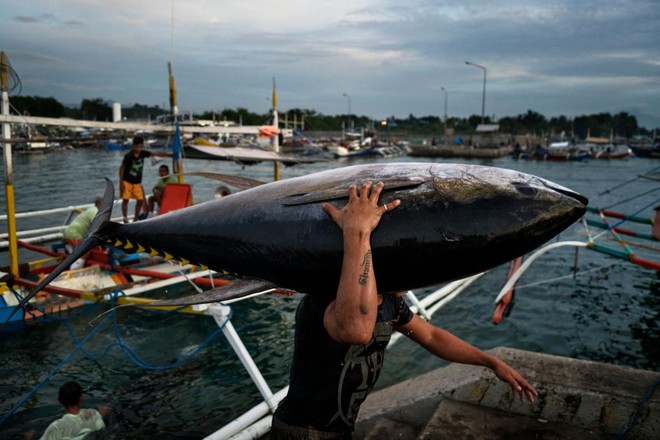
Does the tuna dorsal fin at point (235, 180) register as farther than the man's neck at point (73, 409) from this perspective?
No

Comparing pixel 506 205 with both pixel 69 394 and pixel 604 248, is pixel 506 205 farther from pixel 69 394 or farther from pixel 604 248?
pixel 604 248

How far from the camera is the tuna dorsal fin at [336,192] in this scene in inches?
71.0

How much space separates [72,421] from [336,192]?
14.4ft

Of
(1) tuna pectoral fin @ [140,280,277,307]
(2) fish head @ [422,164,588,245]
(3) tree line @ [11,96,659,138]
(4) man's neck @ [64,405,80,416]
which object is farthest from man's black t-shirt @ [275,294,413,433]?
(3) tree line @ [11,96,659,138]

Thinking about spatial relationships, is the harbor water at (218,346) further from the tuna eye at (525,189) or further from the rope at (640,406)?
the rope at (640,406)

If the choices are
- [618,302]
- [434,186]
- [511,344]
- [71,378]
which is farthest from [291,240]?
[618,302]

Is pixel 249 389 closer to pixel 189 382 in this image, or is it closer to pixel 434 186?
pixel 189 382

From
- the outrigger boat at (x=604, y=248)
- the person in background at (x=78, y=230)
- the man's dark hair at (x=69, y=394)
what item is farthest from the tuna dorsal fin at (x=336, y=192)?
the person in background at (x=78, y=230)

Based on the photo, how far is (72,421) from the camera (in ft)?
15.8

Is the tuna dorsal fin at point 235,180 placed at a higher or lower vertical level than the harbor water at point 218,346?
higher

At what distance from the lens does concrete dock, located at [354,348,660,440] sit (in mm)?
3645

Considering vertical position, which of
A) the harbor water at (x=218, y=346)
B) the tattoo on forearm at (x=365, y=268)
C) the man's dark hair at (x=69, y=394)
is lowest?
the harbor water at (x=218, y=346)

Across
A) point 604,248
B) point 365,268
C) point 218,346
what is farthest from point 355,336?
point 604,248

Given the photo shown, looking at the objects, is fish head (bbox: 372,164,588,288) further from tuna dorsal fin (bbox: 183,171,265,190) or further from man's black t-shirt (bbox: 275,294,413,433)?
tuna dorsal fin (bbox: 183,171,265,190)
